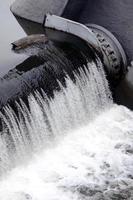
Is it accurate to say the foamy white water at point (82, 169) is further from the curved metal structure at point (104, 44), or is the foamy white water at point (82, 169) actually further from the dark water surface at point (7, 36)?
the dark water surface at point (7, 36)

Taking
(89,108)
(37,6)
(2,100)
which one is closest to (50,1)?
(37,6)

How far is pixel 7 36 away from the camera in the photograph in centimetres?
1001

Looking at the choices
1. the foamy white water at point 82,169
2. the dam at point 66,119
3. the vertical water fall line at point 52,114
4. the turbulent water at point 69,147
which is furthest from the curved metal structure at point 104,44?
the foamy white water at point 82,169

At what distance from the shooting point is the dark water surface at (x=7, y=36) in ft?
26.7

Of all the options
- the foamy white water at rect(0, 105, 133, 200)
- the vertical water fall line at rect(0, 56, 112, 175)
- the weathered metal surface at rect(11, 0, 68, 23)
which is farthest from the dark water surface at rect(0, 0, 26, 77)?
the foamy white water at rect(0, 105, 133, 200)

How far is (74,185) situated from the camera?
6.62 meters

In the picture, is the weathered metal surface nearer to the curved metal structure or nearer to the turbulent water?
the curved metal structure

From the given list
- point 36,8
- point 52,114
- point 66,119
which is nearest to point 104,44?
point 66,119

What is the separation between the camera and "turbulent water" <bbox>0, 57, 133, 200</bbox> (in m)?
6.55

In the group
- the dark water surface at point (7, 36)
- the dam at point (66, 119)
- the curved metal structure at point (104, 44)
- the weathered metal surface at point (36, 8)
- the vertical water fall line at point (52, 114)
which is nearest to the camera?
the dam at point (66, 119)

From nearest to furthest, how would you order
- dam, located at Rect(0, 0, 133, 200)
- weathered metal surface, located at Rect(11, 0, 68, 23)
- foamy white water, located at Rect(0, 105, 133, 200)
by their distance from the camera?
1. foamy white water, located at Rect(0, 105, 133, 200)
2. dam, located at Rect(0, 0, 133, 200)
3. weathered metal surface, located at Rect(11, 0, 68, 23)

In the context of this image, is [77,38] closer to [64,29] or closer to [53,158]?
[64,29]

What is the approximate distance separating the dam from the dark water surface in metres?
0.11

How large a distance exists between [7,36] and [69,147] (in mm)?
3621
